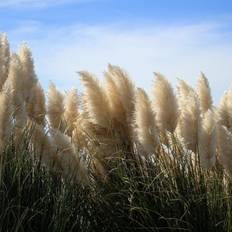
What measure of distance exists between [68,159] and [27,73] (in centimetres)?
97

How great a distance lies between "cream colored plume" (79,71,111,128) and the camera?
4844 mm

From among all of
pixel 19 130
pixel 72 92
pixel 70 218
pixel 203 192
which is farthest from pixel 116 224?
pixel 72 92

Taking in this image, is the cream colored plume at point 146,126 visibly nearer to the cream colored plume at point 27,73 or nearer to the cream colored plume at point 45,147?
the cream colored plume at point 45,147

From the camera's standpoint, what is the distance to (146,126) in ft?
15.2

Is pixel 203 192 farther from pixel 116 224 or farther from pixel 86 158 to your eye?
pixel 86 158

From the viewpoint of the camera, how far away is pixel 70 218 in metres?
4.46

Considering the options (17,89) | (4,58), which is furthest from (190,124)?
(4,58)

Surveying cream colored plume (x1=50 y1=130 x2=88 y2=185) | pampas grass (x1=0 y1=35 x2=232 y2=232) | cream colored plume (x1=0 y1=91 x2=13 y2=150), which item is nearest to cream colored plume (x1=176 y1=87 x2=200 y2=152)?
pampas grass (x1=0 y1=35 x2=232 y2=232)

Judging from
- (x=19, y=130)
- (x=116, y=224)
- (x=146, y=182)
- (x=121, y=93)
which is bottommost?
(x=116, y=224)

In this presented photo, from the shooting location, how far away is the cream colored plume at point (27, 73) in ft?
16.0

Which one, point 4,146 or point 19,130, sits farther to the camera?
point 19,130

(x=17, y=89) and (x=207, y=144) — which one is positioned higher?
(x=17, y=89)

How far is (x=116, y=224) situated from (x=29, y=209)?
0.71 metres

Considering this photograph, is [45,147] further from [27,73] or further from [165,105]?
[165,105]
